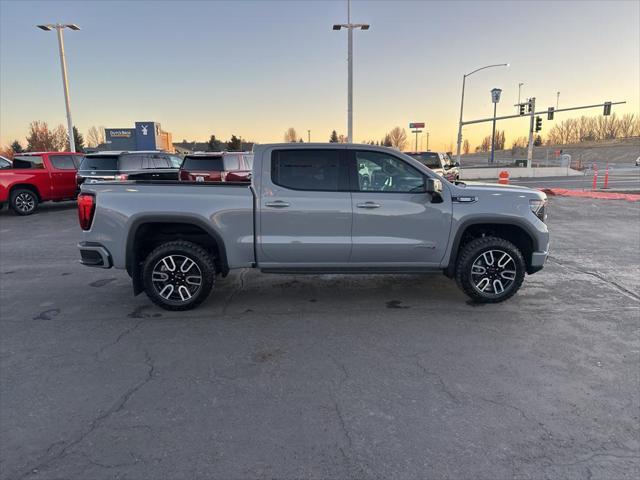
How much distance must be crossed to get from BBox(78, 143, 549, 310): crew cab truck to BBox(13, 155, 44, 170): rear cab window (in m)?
10.7

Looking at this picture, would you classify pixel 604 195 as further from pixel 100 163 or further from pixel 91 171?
pixel 91 171

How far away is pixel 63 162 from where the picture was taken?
13875 mm

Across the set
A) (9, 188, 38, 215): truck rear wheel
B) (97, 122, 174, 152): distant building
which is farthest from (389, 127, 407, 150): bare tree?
(9, 188, 38, 215): truck rear wheel

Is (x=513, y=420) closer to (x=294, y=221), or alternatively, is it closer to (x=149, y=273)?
(x=294, y=221)

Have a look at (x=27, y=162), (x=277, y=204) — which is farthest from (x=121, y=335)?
(x=27, y=162)

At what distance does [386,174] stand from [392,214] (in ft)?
1.60

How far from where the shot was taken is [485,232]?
17.5ft

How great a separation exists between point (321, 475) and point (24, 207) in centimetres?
1440

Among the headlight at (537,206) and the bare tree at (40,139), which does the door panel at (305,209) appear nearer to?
the headlight at (537,206)

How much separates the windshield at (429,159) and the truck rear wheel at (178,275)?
13.4 meters

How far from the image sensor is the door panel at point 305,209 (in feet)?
15.7

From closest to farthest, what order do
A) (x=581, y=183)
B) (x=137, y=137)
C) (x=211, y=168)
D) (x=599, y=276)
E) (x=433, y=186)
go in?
(x=433, y=186) < (x=599, y=276) < (x=211, y=168) < (x=581, y=183) < (x=137, y=137)

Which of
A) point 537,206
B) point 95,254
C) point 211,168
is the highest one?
point 211,168

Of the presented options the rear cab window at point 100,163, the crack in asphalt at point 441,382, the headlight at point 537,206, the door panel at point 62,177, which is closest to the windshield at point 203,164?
Answer: the rear cab window at point 100,163
